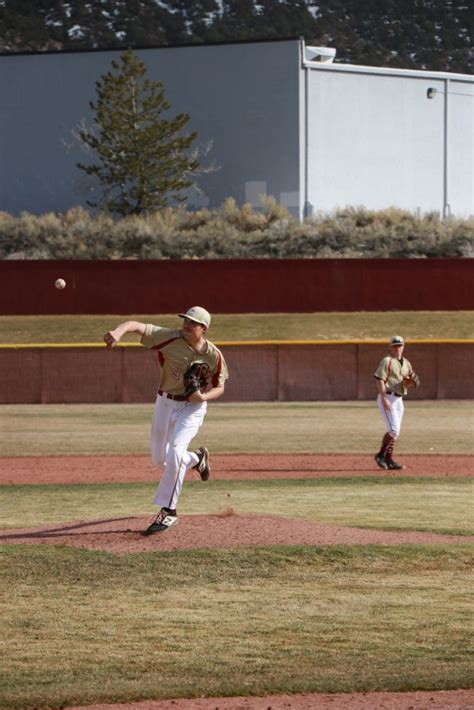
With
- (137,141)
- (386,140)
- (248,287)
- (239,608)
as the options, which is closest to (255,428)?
(248,287)

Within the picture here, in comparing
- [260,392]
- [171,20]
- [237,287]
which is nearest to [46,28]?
[171,20]

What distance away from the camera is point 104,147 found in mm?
55750

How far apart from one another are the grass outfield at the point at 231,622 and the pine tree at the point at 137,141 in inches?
1791

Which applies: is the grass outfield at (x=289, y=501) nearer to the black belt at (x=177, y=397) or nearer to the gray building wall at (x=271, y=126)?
the black belt at (x=177, y=397)

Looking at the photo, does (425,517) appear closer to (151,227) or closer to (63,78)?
(151,227)

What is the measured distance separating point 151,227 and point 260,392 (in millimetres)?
21690

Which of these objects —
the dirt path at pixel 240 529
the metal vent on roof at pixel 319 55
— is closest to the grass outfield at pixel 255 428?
the dirt path at pixel 240 529

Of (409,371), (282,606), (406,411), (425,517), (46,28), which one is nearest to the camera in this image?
(282,606)

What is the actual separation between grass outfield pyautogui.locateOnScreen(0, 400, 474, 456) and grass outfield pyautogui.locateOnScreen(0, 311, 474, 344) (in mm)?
7331

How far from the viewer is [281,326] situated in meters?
40.8

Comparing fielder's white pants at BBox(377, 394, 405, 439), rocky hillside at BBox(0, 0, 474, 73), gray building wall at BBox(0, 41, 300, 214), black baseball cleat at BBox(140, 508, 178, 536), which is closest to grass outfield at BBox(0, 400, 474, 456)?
fielder's white pants at BBox(377, 394, 405, 439)

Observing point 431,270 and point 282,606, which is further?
point 431,270

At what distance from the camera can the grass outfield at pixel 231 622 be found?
7.65m

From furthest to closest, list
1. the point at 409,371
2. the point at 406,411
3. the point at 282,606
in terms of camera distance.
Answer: the point at 406,411 < the point at 409,371 < the point at 282,606
